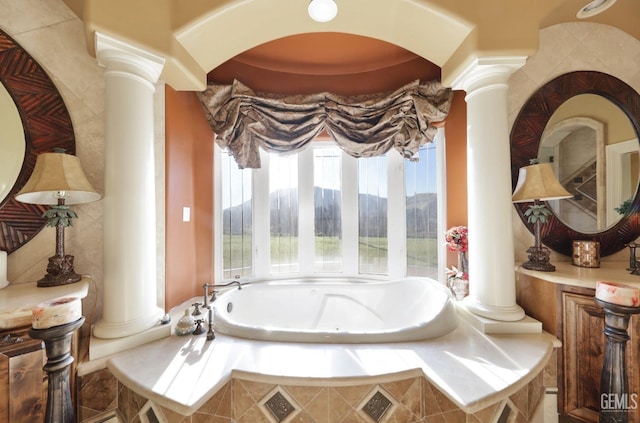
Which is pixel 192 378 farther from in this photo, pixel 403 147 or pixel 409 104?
pixel 409 104

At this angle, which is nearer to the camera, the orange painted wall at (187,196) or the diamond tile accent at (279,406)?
the diamond tile accent at (279,406)

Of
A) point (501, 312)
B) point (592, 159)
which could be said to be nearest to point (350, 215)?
point (501, 312)

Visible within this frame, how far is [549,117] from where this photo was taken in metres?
1.85

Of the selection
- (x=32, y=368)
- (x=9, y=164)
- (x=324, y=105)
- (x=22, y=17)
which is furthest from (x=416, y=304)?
(x=22, y=17)

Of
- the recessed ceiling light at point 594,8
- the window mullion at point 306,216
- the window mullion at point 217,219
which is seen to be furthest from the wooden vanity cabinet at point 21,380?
the recessed ceiling light at point 594,8

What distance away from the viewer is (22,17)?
1.35 metres

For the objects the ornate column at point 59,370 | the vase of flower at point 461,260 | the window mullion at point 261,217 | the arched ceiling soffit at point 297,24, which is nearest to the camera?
the ornate column at point 59,370

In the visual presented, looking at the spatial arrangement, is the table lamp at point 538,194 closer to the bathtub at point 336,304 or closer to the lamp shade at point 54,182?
the bathtub at point 336,304

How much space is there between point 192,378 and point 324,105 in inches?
83.0

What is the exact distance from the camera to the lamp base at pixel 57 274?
125 cm

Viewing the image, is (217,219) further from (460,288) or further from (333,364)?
(460,288)

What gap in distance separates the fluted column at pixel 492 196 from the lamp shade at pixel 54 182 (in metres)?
2.26

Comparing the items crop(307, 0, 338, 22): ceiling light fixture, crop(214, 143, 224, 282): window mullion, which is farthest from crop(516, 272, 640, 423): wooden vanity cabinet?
crop(214, 143, 224, 282): window mullion

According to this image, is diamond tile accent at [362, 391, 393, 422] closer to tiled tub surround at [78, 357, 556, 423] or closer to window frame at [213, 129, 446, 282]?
tiled tub surround at [78, 357, 556, 423]
